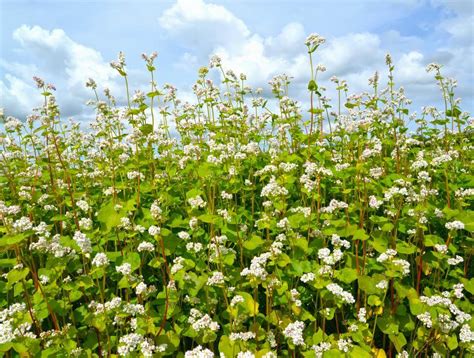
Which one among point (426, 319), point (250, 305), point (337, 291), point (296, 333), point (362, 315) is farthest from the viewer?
point (362, 315)

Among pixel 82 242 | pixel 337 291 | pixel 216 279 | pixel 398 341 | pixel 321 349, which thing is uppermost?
pixel 82 242

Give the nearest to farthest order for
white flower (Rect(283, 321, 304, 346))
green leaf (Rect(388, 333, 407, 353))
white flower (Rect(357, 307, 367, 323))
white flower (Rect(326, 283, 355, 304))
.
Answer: white flower (Rect(283, 321, 304, 346)) → white flower (Rect(326, 283, 355, 304)) → green leaf (Rect(388, 333, 407, 353)) → white flower (Rect(357, 307, 367, 323))

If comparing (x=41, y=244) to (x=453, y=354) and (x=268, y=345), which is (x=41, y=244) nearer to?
(x=268, y=345)

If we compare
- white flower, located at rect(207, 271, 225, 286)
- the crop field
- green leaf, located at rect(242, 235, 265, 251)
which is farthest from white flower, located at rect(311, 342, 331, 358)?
green leaf, located at rect(242, 235, 265, 251)

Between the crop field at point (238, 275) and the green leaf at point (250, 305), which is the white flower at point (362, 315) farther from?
the green leaf at point (250, 305)

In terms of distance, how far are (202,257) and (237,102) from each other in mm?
5956

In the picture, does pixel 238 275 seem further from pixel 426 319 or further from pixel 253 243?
pixel 426 319

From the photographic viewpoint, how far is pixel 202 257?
177 inches

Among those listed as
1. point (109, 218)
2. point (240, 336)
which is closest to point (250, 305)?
point (240, 336)

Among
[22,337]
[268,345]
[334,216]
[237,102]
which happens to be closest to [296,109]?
[237,102]

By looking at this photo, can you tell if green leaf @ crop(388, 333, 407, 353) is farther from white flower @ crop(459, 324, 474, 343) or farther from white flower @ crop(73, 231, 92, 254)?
white flower @ crop(73, 231, 92, 254)

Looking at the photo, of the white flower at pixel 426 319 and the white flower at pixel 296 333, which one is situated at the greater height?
the white flower at pixel 296 333

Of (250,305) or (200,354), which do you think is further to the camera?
(250,305)

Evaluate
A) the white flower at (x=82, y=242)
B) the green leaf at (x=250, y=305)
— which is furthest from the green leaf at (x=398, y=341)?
the white flower at (x=82, y=242)
